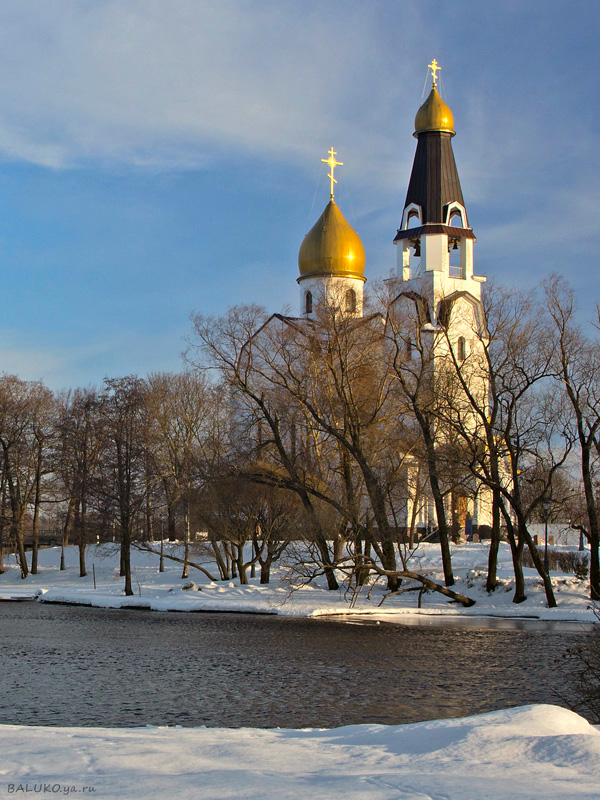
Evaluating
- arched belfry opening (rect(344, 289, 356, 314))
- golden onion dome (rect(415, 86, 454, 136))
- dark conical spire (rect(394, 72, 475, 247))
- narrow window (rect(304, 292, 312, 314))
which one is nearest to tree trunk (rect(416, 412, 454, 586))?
arched belfry opening (rect(344, 289, 356, 314))

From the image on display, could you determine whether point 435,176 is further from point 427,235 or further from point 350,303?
point 350,303

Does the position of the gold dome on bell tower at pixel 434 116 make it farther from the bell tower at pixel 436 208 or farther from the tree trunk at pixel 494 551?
the tree trunk at pixel 494 551

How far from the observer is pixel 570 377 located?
27188 mm

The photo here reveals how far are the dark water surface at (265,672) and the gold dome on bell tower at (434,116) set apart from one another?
36.4 m

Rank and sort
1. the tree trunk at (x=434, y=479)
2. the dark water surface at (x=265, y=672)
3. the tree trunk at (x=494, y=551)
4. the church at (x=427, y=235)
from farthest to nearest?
the church at (x=427, y=235) < the tree trunk at (x=494, y=551) < the tree trunk at (x=434, y=479) < the dark water surface at (x=265, y=672)

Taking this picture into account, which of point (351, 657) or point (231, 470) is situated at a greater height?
point (231, 470)

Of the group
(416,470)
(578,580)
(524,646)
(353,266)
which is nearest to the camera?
(524,646)

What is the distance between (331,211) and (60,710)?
43.9 metres

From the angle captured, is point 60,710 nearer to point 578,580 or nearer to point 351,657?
point 351,657

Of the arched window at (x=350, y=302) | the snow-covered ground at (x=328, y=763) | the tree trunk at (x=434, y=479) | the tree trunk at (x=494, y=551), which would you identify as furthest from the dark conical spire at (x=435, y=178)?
the snow-covered ground at (x=328, y=763)

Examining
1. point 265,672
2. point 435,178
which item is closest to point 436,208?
point 435,178

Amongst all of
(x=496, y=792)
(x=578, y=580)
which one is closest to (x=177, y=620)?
(x=578, y=580)

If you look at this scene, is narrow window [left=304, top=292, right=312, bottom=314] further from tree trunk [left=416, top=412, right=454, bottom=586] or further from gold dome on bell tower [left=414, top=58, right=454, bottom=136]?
tree trunk [left=416, top=412, right=454, bottom=586]

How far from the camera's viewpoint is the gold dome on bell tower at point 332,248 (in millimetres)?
52562
